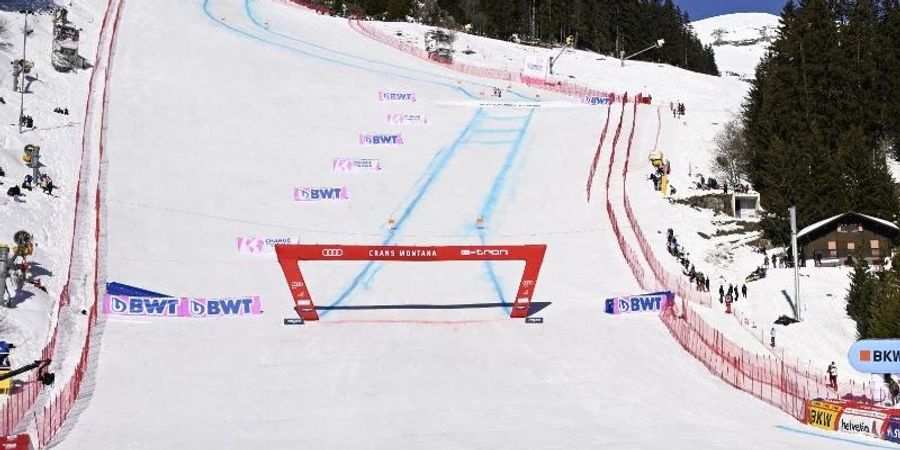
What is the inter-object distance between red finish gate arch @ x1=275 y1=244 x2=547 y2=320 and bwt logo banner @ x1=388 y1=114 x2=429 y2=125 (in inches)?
1027

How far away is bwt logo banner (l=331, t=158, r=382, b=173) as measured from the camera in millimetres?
47125

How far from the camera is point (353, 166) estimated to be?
4722 cm

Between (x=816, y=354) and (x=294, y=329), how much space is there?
14212 mm

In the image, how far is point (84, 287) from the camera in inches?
1169

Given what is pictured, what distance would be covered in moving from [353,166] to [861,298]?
73.6 feet

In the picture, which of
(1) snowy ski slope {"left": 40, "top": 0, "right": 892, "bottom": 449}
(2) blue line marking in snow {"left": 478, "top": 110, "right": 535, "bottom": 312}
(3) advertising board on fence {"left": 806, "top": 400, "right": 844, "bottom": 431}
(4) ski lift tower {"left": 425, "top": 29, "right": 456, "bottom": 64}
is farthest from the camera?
(4) ski lift tower {"left": 425, "top": 29, "right": 456, "bottom": 64}

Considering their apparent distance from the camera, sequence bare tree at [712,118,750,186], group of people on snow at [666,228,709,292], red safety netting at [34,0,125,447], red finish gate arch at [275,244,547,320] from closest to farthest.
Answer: red safety netting at [34,0,125,447], red finish gate arch at [275,244,547,320], group of people on snow at [666,228,709,292], bare tree at [712,118,750,186]

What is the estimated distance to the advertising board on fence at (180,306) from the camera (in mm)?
27625

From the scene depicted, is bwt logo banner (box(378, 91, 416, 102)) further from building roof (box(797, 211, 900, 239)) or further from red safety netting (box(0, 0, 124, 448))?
building roof (box(797, 211, 900, 239))

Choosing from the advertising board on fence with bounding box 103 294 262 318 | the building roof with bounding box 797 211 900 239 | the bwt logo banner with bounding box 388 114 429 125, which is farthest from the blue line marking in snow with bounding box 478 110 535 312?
the building roof with bounding box 797 211 900 239

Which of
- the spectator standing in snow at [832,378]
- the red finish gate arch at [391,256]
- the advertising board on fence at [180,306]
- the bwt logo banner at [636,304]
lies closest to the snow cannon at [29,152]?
the advertising board on fence at [180,306]

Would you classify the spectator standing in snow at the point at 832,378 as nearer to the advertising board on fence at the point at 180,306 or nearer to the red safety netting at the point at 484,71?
the advertising board on fence at the point at 180,306

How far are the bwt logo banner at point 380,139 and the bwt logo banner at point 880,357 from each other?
119ft

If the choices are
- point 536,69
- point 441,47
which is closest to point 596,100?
point 536,69
